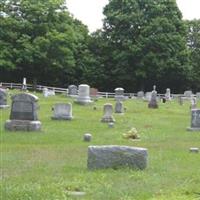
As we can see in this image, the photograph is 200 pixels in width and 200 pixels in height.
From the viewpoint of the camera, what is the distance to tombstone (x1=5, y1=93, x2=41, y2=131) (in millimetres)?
24141

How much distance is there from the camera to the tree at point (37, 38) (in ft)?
206

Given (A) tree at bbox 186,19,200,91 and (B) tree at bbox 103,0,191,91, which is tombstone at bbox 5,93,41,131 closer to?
(B) tree at bbox 103,0,191,91

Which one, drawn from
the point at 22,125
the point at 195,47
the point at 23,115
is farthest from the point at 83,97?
the point at 195,47

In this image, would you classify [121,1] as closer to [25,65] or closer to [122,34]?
[122,34]

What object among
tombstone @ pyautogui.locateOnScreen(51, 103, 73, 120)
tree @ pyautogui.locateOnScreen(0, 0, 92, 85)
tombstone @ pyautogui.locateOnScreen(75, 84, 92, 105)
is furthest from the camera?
tree @ pyautogui.locateOnScreen(0, 0, 92, 85)

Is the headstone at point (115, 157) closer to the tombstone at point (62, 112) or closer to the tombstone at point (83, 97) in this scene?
the tombstone at point (62, 112)

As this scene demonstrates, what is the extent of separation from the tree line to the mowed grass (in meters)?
35.6

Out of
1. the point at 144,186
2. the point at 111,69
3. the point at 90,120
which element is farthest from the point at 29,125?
the point at 111,69

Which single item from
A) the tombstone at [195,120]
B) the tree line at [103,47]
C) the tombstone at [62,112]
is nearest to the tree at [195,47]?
the tree line at [103,47]

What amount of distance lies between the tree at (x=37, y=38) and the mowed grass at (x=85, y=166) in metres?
34.9

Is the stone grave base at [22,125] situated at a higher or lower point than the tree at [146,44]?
lower

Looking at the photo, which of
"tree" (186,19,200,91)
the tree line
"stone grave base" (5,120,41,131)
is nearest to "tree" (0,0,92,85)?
the tree line

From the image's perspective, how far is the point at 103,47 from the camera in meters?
73.3

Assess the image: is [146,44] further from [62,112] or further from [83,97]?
[62,112]
